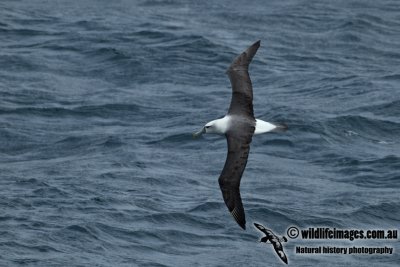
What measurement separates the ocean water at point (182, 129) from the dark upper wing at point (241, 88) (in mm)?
2619

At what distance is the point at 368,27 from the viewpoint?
103 ft

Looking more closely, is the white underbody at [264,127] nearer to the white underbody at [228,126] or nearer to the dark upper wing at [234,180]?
the white underbody at [228,126]

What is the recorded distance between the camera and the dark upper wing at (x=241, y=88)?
56.4ft

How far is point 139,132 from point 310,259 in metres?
6.31

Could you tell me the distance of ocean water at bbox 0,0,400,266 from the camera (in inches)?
750

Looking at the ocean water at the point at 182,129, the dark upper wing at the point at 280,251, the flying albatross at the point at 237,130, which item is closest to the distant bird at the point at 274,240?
the dark upper wing at the point at 280,251

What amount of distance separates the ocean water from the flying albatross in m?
2.54

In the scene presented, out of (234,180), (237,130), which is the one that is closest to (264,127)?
(237,130)

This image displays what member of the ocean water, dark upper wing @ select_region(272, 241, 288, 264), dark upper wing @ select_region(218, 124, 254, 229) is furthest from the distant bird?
dark upper wing @ select_region(218, 124, 254, 229)

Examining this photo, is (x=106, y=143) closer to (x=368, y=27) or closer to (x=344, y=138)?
(x=344, y=138)

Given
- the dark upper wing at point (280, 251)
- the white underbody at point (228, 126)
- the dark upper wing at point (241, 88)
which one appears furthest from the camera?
the dark upper wing at point (280, 251)

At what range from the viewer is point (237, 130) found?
16.7m

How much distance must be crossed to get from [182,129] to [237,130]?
7274mm

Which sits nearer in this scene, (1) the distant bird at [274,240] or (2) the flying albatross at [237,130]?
(2) the flying albatross at [237,130]
